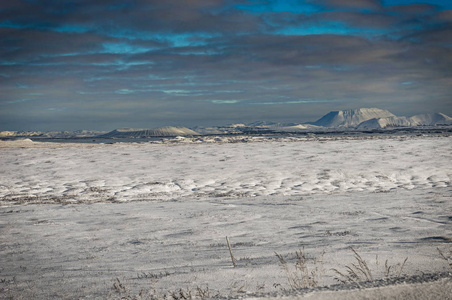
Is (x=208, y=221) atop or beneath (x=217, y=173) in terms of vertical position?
beneath

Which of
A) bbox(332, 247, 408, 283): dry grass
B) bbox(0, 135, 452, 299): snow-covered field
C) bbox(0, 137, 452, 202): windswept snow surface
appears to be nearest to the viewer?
bbox(332, 247, 408, 283): dry grass

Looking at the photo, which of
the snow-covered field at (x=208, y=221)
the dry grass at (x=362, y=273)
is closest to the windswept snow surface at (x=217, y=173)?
the snow-covered field at (x=208, y=221)

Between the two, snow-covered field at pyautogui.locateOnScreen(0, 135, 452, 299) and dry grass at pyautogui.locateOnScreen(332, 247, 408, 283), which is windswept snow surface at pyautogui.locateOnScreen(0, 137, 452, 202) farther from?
dry grass at pyautogui.locateOnScreen(332, 247, 408, 283)

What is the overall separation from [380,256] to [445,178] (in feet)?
35.7

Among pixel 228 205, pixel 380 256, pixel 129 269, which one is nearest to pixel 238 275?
pixel 129 269

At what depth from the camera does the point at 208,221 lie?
827cm

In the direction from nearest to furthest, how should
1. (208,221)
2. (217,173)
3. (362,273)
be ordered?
(362,273), (208,221), (217,173)

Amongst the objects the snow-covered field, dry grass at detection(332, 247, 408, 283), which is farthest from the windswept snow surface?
dry grass at detection(332, 247, 408, 283)

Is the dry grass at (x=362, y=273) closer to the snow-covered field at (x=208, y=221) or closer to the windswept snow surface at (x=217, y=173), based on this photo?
the snow-covered field at (x=208, y=221)

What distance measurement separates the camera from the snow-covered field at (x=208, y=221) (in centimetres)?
480

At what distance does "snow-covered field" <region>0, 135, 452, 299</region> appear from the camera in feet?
15.8

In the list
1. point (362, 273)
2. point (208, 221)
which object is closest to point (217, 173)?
point (208, 221)

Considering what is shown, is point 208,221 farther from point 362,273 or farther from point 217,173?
point 217,173

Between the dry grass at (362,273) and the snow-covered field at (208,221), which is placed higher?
the dry grass at (362,273)
